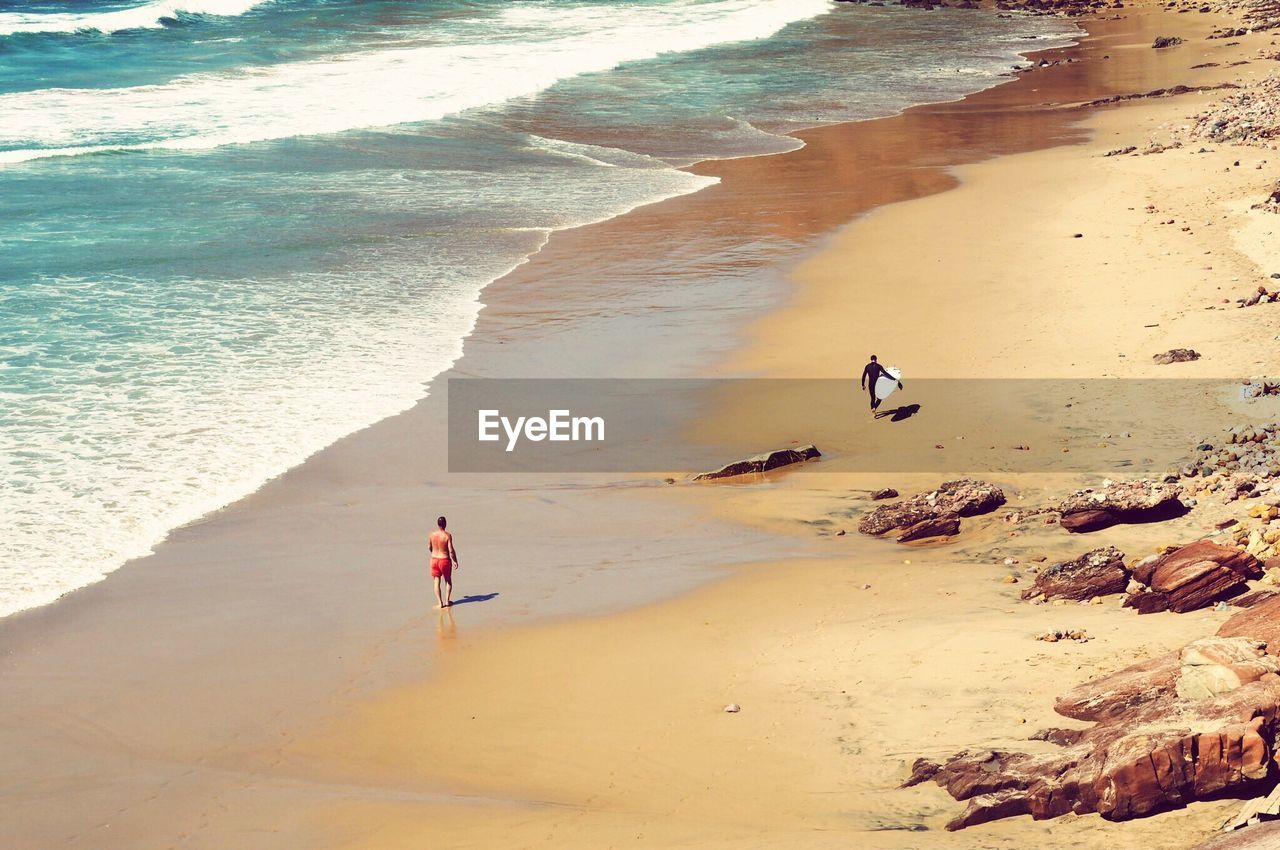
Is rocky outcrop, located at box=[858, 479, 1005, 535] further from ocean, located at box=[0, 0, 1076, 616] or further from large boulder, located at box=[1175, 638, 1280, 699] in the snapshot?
ocean, located at box=[0, 0, 1076, 616]

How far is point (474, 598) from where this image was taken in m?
11.6

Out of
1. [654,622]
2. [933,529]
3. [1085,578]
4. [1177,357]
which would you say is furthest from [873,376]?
[654,622]

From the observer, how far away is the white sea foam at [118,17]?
55094 millimetres

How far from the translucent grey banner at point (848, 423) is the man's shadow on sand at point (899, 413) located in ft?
0.08

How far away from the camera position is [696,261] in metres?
22.6

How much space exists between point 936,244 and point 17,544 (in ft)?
51.8

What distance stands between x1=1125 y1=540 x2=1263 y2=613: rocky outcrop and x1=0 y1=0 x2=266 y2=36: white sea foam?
54097 mm

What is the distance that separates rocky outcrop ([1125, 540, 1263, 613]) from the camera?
960cm

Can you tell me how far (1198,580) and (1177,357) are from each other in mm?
6687

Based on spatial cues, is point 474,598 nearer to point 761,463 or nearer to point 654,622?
point 654,622

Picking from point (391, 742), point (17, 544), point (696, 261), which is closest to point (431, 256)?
point (696, 261)

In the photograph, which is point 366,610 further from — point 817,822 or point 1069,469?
point 1069,469

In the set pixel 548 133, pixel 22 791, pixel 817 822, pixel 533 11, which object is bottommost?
pixel 22 791

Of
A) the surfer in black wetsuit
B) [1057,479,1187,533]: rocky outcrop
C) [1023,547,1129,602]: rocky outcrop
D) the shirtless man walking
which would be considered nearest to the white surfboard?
the surfer in black wetsuit
